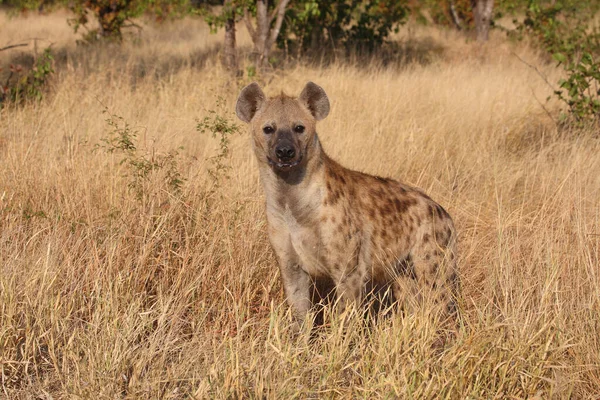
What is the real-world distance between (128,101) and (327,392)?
5.07m

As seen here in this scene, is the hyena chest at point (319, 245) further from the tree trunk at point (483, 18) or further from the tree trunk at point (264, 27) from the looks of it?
the tree trunk at point (483, 18)

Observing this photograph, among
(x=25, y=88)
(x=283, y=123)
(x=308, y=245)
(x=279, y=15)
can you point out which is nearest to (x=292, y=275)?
(x=308, y=245)

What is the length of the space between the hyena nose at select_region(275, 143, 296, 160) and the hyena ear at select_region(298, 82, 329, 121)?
495mm

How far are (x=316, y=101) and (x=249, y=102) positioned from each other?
0.36 m

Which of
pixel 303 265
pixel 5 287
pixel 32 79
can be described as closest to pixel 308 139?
pixel 303 265

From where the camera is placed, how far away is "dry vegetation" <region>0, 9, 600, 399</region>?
116 inches

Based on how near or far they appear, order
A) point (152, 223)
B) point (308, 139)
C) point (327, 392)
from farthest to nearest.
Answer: point (152, 223) → point (308, 139) → point (327, 392)

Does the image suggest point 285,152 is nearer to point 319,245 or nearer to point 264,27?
point 319,245

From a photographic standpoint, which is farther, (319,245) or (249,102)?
(249,102)

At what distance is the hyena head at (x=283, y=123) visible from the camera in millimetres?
3475

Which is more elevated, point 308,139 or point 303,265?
point 308,139

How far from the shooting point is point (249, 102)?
153 inches

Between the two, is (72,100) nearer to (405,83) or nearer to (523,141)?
(405,83)

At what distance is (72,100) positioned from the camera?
7.21 meters
